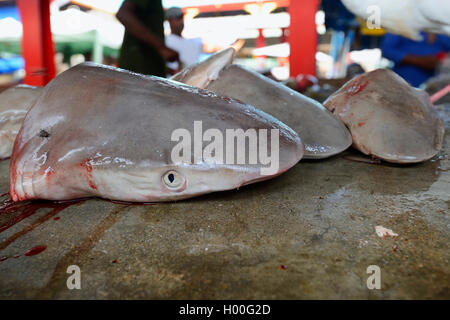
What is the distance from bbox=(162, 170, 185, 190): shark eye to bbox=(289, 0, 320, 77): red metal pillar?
23.2 ft

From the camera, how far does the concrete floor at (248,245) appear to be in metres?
1.10

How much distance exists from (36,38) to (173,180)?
10124mm

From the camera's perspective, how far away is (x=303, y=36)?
26.1ft

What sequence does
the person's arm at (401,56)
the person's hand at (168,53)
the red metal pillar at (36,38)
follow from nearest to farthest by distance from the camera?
the person's hand at (168,53)
the person's arm at (401,56)
the red metal pillar at (36,38)

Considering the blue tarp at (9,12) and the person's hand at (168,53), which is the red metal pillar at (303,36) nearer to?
the person's hand at (168,53)

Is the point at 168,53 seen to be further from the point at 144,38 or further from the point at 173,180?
the point at 173,180

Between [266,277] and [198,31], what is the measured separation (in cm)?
1673

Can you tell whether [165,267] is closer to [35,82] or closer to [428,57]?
[428,57]

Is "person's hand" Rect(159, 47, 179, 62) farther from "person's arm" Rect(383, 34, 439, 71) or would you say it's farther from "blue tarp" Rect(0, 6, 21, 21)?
"blue tarp" Rect(0, 6, 21, 21)

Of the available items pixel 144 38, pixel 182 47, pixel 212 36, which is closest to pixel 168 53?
pixel 144 38

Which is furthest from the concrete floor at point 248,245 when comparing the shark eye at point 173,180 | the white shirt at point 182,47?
the white shirt at point 182,47

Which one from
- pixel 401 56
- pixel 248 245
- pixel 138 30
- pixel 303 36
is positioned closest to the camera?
pixel 248 245

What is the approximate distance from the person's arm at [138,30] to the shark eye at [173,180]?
95.5 inches
